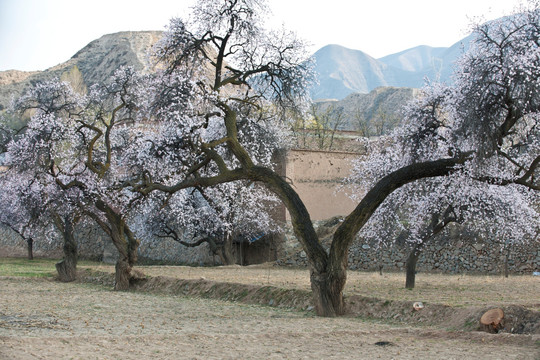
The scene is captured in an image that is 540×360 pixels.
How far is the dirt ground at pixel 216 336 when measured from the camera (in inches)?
310

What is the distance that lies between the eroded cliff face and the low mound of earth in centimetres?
7348

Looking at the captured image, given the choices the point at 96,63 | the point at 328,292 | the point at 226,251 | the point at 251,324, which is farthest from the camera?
the point at 96,63

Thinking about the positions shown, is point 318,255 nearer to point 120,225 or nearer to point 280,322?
point 280,322

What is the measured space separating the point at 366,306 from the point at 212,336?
4613 millimetres

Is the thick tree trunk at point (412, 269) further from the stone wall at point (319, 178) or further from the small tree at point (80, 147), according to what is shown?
the stone wall at point (319, 178)

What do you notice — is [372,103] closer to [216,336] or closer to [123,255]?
[123,255]

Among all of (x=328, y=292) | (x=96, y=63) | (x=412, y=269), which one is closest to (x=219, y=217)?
(x=412, y=269)

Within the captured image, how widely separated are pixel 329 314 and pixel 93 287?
10692 mm

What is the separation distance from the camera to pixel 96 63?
340 ft

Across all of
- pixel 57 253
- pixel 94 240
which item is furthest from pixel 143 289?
pixel 57 253

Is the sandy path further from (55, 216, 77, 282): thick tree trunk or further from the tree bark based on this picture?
the tree bark

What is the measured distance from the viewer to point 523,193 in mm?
17797

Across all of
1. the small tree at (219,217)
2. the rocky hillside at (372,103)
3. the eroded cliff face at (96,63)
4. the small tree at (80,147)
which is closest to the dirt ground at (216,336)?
the small tree at (80,147)

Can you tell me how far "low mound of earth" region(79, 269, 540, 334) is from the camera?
10117 millimetres
